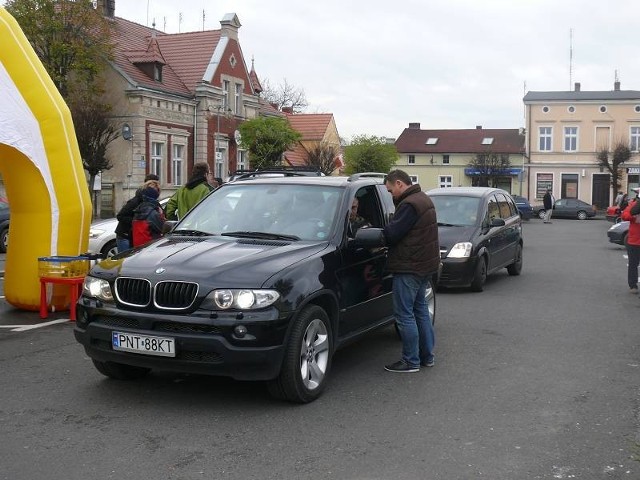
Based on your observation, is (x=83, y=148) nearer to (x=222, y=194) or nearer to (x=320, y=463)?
(x=222, y=194)

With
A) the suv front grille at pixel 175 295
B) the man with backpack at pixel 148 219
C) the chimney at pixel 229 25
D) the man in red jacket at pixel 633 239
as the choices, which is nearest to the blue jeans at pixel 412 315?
the suv front grille at pixel 175 295

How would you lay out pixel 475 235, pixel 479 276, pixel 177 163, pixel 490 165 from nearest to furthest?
1. pixel 479 276
2. pixel 475 235
3. pixel 177 163
4. pixel 490 165

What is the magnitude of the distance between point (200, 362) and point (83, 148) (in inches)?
1040

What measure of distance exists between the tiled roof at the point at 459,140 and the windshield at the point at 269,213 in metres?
63.5

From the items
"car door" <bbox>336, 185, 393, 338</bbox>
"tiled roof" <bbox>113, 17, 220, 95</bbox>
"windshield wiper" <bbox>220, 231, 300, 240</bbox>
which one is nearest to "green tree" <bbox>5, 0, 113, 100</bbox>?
"tiled roof" <bbox>113, 17, 220, 95</bbox>

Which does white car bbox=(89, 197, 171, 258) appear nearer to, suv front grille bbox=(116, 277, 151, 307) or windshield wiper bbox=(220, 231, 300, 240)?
windshield wiper bbox=(220, 231, 300, 240)

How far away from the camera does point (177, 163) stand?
38062 millimetres

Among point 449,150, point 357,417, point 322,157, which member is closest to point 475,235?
point 357,417

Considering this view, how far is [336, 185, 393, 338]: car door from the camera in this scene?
6.40 m

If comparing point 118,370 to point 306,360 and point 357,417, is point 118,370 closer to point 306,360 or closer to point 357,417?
point 306,360

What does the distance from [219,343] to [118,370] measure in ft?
4.75

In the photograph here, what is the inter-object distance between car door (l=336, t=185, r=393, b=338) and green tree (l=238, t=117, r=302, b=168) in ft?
92.9

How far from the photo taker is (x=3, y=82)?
9.10 meters

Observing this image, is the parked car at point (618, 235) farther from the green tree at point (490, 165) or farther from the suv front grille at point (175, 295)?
the green tree at point (490, 165)
